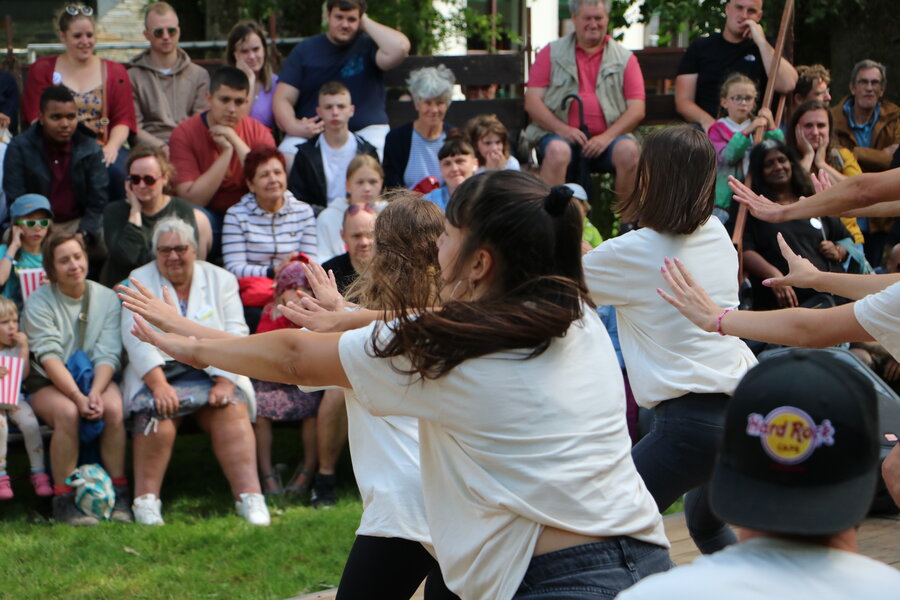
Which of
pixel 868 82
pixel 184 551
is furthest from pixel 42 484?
pixel 868 82

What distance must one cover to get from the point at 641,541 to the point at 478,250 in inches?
29.1

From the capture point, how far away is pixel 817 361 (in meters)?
1.70

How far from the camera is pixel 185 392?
6781 millimetres

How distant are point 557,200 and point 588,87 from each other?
21.8 feet

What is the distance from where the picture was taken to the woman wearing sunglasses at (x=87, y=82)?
8.37 meters

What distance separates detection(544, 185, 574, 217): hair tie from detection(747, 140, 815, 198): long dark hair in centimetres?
567

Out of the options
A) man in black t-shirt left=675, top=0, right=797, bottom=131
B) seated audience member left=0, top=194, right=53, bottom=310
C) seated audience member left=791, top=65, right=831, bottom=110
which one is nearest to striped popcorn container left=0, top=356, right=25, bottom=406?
seated audience member left=0, top=194, right=53, bottom=310

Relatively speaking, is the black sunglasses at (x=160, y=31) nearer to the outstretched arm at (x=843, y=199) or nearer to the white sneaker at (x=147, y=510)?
the white sneaker at (x=147, y=510)

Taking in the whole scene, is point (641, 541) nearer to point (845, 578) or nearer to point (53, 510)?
point (845, 578)

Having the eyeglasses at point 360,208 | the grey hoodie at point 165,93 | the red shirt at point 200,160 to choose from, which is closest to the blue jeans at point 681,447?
the eyeglasses at point 360,208

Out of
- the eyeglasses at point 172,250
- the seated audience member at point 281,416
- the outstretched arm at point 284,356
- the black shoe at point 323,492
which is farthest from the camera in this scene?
the seated audience member at point 281,416

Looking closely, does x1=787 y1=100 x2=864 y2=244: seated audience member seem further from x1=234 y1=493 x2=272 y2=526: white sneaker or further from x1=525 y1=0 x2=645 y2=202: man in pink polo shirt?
x1=234 y1=493 x2=272 y2=526: white sneaker

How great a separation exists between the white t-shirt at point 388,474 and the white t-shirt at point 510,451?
2.05 ft

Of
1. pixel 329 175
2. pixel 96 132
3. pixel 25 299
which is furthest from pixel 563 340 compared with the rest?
pixel 96 132
